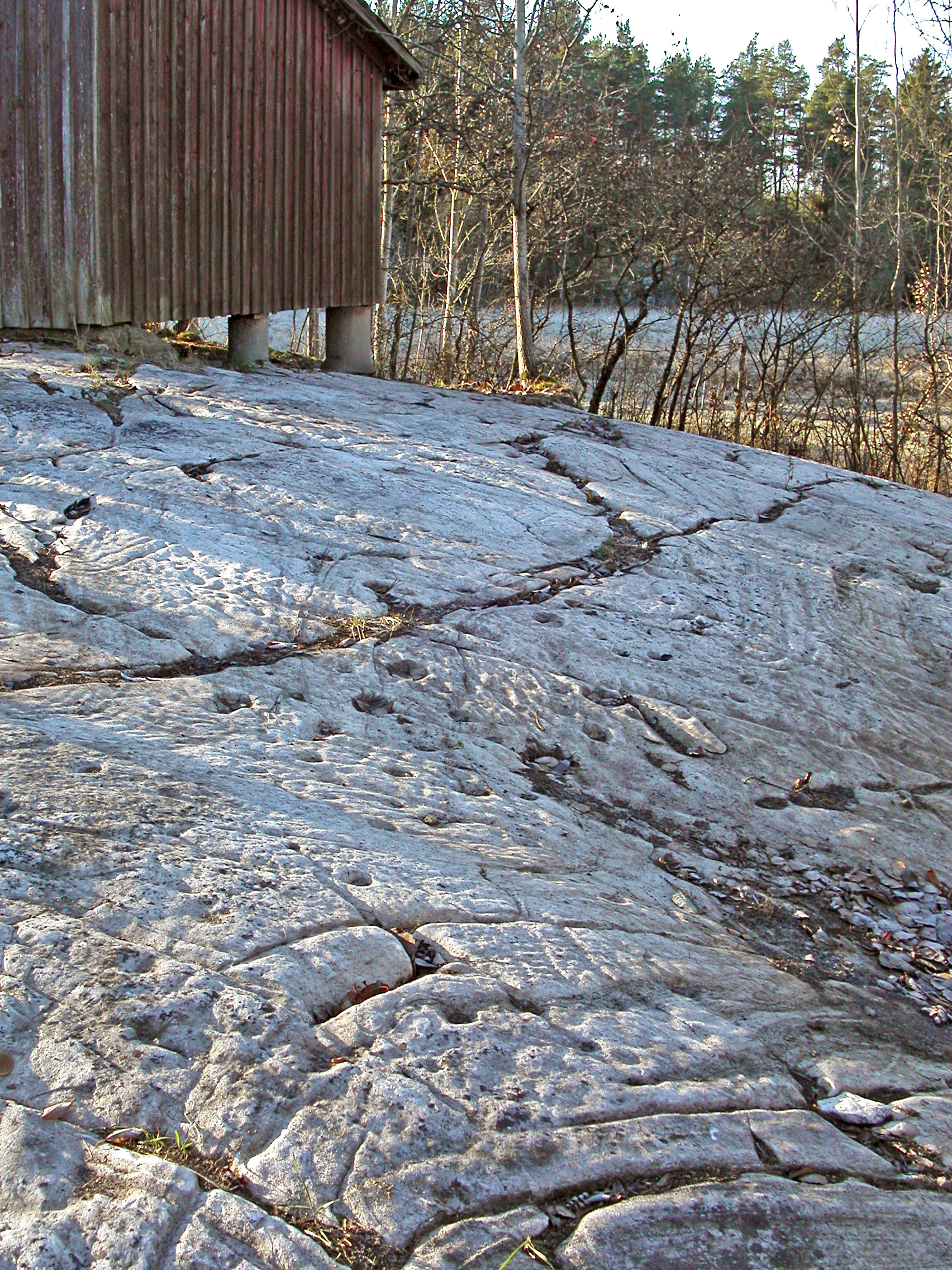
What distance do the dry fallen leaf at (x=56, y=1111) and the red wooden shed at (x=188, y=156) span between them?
242 inches

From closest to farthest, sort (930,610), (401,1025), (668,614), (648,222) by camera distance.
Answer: (401,1025) → (668,614) → (930,610) → (648,222)

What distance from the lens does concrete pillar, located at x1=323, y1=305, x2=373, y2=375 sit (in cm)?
990

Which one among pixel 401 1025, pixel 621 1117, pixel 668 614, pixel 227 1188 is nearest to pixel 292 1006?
pixel 401 1025

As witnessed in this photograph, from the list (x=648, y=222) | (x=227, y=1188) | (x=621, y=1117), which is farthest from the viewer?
(x=648, y=222)

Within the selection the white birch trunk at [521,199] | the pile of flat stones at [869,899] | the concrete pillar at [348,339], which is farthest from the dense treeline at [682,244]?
the pile of flat stones at [869,899]

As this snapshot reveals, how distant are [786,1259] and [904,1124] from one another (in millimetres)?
561

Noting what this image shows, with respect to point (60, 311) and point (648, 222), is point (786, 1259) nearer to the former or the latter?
point (60, 311)

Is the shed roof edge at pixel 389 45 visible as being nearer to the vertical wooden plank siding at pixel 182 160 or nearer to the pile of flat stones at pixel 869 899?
the vertical wooden plank siding at pixel 182 160

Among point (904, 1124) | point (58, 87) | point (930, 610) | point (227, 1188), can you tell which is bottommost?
point (904, 1124)

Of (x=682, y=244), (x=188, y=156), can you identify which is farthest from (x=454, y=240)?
(x=188, y=156)

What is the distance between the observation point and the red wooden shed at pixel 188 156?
261 inches

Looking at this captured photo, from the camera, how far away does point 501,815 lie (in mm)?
3102

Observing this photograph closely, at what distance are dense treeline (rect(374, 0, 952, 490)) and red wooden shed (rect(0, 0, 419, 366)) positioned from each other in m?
1.47

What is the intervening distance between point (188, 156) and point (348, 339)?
2.58m
